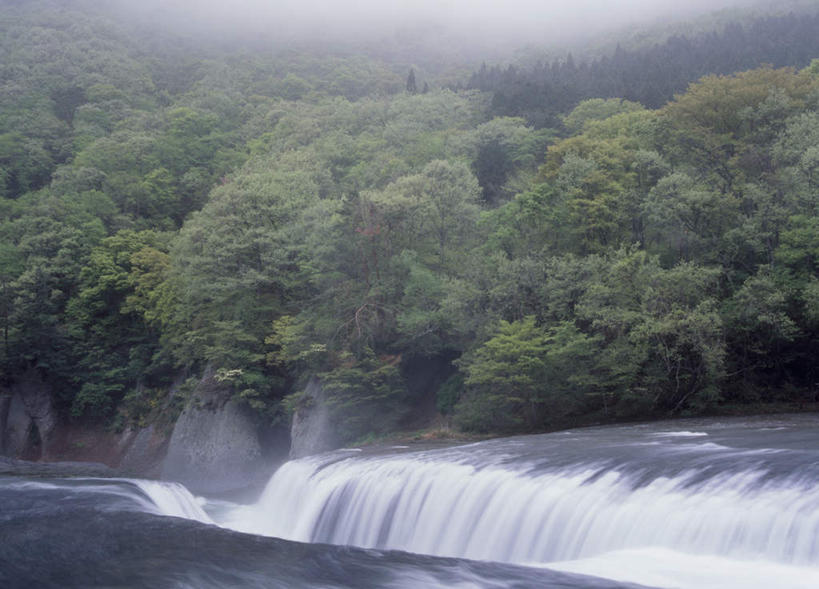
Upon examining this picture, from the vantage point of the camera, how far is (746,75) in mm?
38875

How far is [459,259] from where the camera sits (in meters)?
39.3

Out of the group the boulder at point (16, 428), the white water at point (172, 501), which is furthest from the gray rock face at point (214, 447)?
the boulder at point (16, 428)

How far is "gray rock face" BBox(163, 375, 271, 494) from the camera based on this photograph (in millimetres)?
38500

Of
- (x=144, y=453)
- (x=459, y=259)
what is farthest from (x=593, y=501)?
(x=144, y=453)

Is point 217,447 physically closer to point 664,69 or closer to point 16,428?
point 16,428

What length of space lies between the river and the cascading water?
40 millimetres

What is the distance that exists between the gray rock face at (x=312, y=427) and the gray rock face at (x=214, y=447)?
2.79 m

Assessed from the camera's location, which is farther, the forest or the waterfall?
the forest

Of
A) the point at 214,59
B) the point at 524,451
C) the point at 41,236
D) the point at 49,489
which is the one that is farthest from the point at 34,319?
the point at 214,59

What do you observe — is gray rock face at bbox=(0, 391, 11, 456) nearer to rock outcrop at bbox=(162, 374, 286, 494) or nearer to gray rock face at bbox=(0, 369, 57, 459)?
gray rock face at bbox=(0, 369, 57, 459)

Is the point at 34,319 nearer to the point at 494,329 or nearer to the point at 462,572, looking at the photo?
the point at 494,329


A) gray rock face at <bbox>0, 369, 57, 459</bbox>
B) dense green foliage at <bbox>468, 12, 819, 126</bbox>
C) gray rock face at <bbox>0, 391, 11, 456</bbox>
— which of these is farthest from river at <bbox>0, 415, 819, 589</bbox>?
dense green foliage at <bbox>468, 12, 819, 126</bbox>

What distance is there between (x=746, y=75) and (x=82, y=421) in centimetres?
4748

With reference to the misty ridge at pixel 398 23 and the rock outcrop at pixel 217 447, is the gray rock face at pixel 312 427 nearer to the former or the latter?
the rock outcrop at pixel 217 447
